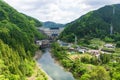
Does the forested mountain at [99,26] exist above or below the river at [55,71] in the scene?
above

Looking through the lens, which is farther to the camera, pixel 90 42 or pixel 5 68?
pixel 90 42

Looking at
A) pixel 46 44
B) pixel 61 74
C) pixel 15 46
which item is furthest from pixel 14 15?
pixel 61 74

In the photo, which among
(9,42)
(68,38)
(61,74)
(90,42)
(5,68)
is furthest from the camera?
(68,38)

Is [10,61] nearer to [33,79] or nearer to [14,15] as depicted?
[33,79]

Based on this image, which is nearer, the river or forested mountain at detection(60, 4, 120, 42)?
the river

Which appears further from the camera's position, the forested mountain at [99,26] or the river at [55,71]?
the forested mountain at [99,26]

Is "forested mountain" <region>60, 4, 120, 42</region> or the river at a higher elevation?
"forested mountain" <region>60, 4, 120, 42</region>

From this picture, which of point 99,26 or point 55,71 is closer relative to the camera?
point 55,71

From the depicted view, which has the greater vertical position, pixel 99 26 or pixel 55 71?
pixel 99 26
